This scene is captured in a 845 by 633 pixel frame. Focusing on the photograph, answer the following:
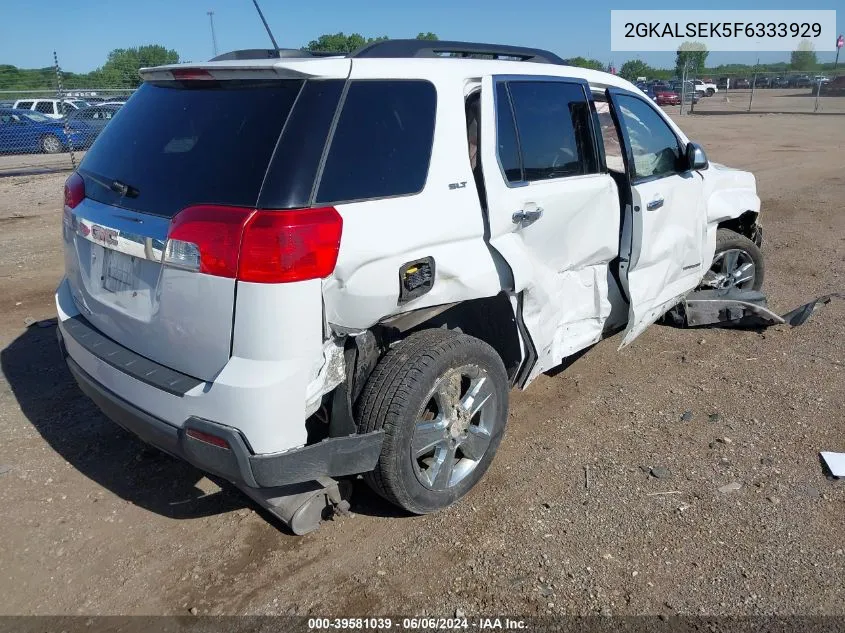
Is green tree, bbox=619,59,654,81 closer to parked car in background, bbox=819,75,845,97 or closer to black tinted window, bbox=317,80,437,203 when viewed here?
parked car in background, bbox=819,75,845,97

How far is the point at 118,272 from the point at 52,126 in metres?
19.2

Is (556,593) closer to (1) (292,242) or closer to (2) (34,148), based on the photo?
(1) (292,242)

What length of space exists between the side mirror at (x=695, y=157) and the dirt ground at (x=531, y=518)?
136cm

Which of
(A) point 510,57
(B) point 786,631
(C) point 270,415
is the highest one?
(A) point 510,57

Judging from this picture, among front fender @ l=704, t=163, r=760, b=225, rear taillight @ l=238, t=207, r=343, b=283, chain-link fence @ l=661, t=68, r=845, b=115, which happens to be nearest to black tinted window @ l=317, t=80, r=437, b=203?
rear taillight @ l=238, t=207, r=343, b=283

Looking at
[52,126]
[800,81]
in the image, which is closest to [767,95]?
[800,81]

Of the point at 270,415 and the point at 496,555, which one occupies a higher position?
the point at 270,415

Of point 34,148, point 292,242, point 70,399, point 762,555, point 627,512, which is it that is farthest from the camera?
point 34,148

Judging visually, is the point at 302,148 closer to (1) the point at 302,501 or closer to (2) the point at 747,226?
(1) the point at 302,501

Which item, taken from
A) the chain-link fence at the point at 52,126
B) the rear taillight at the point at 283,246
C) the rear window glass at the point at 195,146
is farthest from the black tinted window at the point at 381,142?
the chain-link fence at the point at 52,126

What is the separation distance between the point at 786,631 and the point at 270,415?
204cm

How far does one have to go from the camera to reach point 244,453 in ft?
7.99

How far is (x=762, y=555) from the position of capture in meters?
2.89

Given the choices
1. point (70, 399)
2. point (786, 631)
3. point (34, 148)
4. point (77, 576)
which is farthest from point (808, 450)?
point (34, 148)
